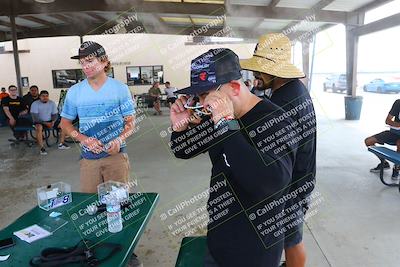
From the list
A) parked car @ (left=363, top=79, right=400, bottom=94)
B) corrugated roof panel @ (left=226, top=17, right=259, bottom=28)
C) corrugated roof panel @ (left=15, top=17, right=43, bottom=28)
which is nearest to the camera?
corrugated roof panel @ (left=226, top=17, right=259, bottom=28)

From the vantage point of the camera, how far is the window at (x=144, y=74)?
15102 mm

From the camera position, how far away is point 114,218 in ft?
4.68

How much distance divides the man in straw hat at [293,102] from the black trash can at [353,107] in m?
7.40

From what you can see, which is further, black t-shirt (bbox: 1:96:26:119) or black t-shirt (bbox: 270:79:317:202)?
black t-shirt (bbox: 1:96:26:119)

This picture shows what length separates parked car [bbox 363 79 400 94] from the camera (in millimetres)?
15712

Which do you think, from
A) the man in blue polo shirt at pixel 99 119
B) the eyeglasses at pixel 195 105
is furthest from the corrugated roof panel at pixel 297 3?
the eyeglasses at pixel 195 105

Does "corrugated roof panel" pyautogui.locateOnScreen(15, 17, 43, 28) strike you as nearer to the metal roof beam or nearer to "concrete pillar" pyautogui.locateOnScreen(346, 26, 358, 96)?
"concrete pillar" pyautogui.locateOnScreen(346, 26, 358, 96)

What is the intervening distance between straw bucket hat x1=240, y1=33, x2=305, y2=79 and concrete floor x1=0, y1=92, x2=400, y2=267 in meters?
1.40

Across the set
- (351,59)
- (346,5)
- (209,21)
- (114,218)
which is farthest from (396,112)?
(209,21)

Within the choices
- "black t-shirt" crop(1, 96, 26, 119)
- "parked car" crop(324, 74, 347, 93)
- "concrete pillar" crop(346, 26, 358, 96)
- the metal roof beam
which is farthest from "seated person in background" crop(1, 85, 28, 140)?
"parked car" crop(324, 74, 347, 93)

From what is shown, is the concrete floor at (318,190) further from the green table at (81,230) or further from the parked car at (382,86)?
the parked car at (382,86)

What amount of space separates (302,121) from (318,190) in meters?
2.26

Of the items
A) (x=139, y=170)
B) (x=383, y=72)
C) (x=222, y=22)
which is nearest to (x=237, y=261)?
(x=139, y=170)

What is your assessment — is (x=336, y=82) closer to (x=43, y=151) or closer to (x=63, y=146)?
(x=63, y=146)
